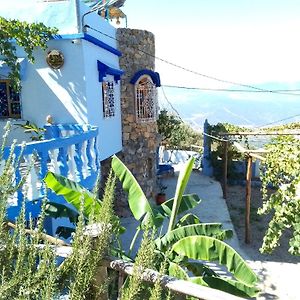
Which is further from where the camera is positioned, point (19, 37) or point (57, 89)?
point (57, 89)

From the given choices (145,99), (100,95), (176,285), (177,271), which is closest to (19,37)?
(100,95)

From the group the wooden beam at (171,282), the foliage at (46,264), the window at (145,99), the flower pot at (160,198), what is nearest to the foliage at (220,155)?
the flower pot at (160,198)

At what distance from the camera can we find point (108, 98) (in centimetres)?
1069

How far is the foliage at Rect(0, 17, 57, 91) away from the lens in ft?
24.2

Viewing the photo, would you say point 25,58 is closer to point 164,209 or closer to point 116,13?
point 164,209

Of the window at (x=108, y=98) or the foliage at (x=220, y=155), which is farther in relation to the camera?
the foliage at (x=220, y=155)

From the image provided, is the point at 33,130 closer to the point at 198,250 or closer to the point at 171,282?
the point at 198,250

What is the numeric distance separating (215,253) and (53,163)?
3.24 metres

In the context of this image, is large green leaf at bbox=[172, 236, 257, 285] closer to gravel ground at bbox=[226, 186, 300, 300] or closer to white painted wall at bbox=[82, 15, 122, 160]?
gravel ground at bbox=[226, 186, 300, 300]

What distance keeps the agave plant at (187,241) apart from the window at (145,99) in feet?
24.0

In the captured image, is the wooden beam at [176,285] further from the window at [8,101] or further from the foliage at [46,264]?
the window at [8,101]

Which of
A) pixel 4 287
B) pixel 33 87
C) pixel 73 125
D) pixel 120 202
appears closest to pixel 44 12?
pixel 33 87

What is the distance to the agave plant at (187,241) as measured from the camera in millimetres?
3965

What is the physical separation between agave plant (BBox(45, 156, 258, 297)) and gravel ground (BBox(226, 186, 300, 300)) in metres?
4.57
